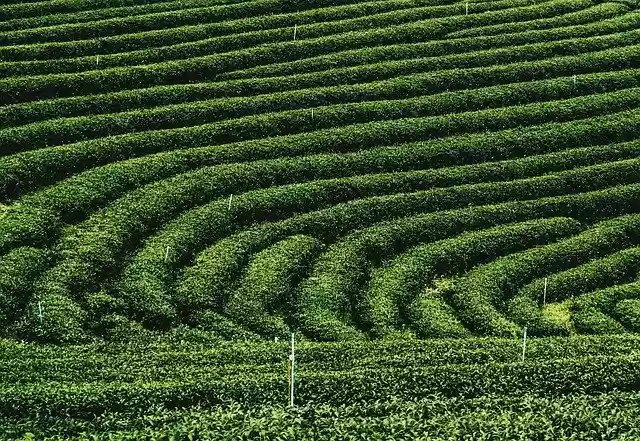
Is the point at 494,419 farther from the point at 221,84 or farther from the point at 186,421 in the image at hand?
the point at 221,84

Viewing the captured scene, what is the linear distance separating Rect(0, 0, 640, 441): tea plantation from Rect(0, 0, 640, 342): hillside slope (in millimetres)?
130

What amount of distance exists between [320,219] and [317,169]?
4.40 m

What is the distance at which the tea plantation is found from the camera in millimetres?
27688

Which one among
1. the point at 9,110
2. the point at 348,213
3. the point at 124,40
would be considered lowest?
the point at 348,213

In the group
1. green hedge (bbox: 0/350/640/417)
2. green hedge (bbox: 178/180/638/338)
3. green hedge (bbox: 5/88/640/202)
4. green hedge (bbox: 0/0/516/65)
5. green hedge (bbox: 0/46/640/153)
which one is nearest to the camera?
green hedge (bbox: 0/350/640/417)

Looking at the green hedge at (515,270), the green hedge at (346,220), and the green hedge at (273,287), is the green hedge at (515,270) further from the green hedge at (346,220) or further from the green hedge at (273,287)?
the green hedge at (273,287)

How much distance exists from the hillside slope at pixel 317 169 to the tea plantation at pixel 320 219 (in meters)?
0.13

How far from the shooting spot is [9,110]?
49062 millimetres

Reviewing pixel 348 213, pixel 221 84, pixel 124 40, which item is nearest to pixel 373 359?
pixel 348 213

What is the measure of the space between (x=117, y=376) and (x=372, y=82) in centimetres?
2982

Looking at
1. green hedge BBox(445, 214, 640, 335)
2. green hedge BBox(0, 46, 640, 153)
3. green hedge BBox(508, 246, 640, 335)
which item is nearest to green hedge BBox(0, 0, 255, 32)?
green hedge BBox(0, 46, 640, 153)

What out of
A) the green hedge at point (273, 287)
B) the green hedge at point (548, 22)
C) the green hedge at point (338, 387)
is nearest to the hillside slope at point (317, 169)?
the green hedge at point (273, 287)

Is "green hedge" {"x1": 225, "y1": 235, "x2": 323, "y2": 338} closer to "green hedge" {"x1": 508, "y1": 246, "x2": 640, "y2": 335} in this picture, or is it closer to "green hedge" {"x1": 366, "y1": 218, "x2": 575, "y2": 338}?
"green hedge" {"x1": 366, "y1": 218, "x2": 575, "y2": 338}

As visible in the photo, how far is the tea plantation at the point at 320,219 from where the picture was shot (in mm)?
27688
